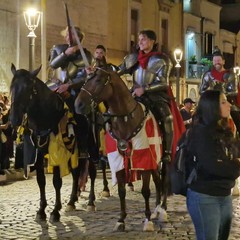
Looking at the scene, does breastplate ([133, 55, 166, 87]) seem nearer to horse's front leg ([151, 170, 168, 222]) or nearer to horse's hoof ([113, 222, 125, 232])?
horse's front leg ([151, 170, 168, 222])

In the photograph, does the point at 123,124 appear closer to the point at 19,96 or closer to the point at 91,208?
the point at 19,96

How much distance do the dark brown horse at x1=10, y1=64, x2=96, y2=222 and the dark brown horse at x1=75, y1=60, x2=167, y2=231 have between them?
1053 mm

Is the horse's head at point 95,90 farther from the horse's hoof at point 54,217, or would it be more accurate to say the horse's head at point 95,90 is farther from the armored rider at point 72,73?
the horse's hoof at point 54,217

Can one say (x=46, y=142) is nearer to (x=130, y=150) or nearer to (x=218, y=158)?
(x=130, y=150)

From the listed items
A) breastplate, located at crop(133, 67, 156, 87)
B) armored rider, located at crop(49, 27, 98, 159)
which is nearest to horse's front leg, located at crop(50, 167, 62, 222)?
armored rider, located at crop(49, 27, 98, 159)

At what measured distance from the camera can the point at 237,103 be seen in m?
12.3

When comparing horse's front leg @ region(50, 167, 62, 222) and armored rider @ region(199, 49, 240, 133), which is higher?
armored rider @ region(199, 49, 240, 133)

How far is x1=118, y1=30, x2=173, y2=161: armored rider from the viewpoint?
948 centimetres

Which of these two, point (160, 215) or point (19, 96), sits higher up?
point (19, 96)

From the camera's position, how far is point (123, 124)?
871 centimetres

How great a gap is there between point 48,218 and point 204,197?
4714mm

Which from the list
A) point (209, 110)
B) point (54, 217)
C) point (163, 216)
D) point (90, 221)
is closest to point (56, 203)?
point (54, 217)

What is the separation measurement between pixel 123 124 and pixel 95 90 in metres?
0.70

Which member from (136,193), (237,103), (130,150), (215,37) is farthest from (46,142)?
(215,37)
